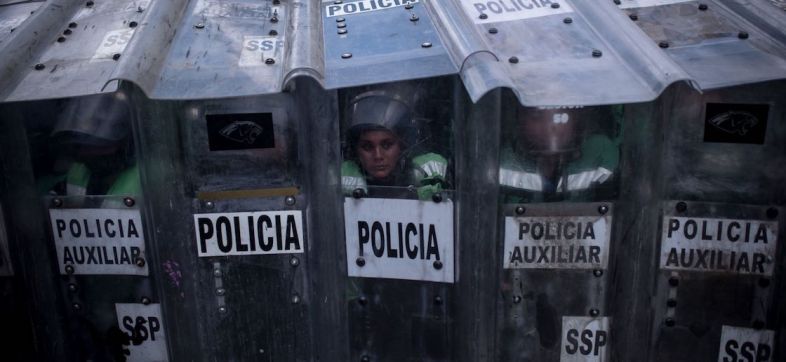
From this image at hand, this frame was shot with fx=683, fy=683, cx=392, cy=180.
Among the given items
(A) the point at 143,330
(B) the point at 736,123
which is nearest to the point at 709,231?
(B) the point at 736,123

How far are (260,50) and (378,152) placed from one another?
0.78 m

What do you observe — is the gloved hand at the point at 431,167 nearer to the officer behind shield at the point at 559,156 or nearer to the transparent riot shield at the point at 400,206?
the transparent riot shield at the point at 400,206

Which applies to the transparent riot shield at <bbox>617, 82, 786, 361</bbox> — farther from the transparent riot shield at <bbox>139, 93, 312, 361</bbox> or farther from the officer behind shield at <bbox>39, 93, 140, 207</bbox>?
the officer behind shield at <bbox>39, 93, 140, 207</bbox>

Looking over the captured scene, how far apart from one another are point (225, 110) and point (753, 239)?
254cm

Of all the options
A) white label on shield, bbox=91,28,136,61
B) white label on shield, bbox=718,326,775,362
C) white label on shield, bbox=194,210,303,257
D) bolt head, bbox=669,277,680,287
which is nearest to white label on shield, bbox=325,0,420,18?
white label on shield, bbox=91,28,136,61

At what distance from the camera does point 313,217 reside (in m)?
3.36

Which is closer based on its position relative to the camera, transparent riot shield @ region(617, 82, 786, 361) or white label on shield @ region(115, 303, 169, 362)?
transparent riot shield @ region(617, 82, 786, 361)

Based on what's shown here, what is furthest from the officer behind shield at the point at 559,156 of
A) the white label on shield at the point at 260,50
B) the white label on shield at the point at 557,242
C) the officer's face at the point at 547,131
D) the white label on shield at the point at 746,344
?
the white label on shield at the point at 260,50

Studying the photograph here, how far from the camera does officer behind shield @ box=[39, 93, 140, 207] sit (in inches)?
130

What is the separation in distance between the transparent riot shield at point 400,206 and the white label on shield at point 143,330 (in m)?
0.99

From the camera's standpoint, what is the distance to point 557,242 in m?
3.25

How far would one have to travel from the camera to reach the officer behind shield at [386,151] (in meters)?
3.22

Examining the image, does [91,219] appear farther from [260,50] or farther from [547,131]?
[547,131]

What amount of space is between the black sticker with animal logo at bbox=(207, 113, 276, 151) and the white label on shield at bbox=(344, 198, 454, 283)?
0.50 metres
